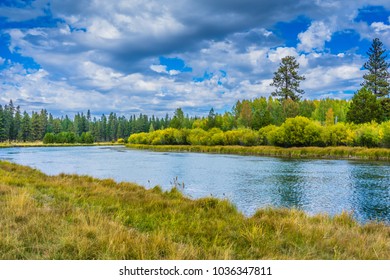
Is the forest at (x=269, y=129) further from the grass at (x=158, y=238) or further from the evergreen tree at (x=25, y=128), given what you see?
the grass at (x=158, y=238)

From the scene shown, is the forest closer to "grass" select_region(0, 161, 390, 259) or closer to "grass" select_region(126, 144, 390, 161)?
"grass" select_region(126, 144, 390, 161)

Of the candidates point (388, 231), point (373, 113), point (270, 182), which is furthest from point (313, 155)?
point (388, 231)

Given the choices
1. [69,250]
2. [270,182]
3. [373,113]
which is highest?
[373,113]

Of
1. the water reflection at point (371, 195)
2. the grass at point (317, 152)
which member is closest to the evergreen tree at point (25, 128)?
the grass at point (317, 152)

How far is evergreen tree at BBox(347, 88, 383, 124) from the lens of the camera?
271 ft

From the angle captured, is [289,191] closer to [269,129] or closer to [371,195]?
[371,195]

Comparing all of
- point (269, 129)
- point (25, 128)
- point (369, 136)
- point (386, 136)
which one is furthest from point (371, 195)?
point (25, 128)

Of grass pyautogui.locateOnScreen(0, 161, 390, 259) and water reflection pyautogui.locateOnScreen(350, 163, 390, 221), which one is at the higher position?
grass pyautogui.locateOnScreen(0, 161, 390, 259)

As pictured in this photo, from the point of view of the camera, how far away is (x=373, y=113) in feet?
271

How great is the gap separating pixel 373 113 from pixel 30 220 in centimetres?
8918

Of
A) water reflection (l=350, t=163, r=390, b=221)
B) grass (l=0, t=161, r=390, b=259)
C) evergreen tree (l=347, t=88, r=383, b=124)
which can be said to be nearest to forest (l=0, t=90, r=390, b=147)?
evergreen tree (l=347, t=88, r=383, b=124)

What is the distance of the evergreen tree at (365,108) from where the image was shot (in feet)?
271
